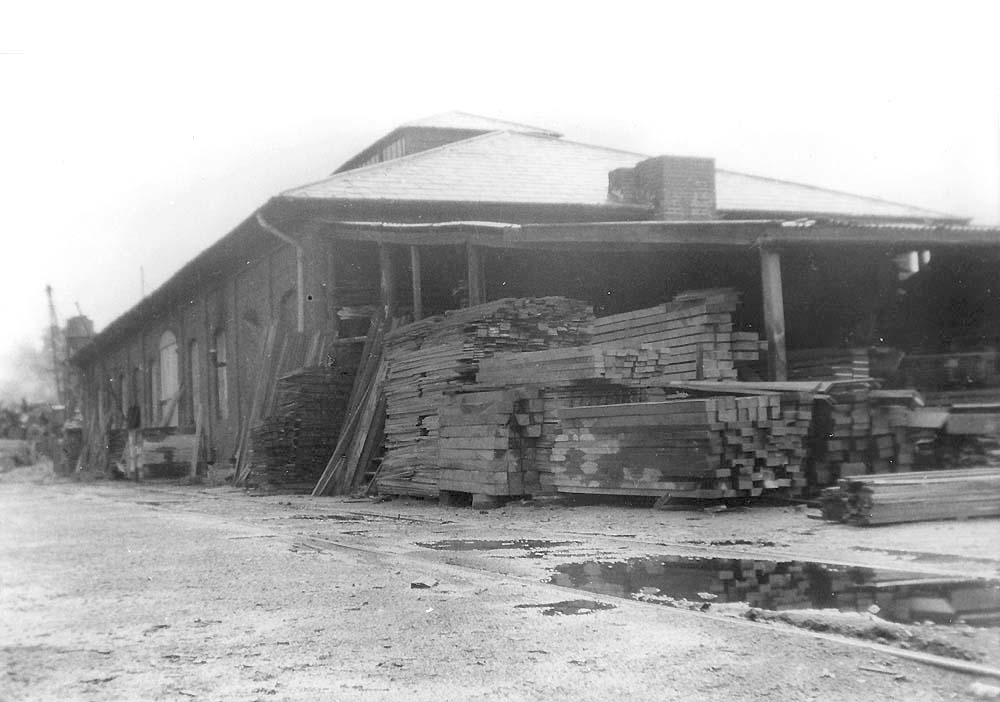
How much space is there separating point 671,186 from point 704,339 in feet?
31.9

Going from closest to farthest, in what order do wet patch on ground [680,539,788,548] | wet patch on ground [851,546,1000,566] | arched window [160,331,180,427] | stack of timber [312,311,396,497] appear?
wet patch on ground [851,546,1000,566] → wet patch on ground [680,539,788,548] → stack of timber [312,311,396,497] → arched window [160,331,180,427]

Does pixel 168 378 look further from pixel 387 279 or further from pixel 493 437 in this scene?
pixel 493 437

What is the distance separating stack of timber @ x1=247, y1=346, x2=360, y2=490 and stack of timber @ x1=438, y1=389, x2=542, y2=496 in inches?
189

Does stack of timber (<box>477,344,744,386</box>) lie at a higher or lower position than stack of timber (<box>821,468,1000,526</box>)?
higher

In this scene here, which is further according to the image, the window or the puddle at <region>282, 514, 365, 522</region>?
the window

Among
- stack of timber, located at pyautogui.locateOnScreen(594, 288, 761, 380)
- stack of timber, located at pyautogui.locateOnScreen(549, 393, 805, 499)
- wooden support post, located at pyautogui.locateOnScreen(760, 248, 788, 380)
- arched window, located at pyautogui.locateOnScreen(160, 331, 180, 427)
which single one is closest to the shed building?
wooden support post, located at pyautogui.locateOnScreen(760, 248, 788, 380)

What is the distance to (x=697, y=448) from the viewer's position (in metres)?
8.92

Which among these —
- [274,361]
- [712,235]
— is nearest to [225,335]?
[274,361]

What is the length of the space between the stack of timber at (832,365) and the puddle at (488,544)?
6560mm

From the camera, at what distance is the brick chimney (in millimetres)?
20031

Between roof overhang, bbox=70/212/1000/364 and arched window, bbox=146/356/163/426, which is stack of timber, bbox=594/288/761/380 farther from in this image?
arched window, bbox=146/356/163/426

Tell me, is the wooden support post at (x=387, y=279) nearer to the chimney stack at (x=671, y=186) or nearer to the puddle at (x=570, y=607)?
the chimney stack at (x=671, y=186)

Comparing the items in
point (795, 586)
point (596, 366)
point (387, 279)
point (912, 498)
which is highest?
point (387, 279)

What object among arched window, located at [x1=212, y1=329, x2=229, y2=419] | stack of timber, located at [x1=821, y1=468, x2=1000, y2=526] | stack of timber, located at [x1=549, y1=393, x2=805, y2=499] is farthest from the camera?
arched window, located at [x1=212, y1=329, x2=229, y2=419]
